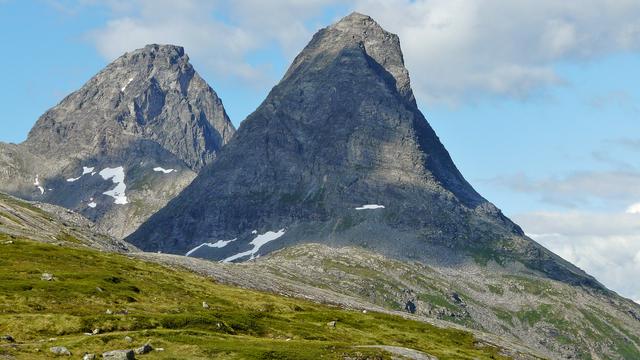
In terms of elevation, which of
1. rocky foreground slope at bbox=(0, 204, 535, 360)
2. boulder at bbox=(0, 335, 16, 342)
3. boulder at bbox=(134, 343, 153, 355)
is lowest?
boulder at bbox=(0, 335, 16, 342)

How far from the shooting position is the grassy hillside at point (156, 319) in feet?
310

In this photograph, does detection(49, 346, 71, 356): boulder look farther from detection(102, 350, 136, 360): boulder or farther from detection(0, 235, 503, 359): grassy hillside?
detection(102, 350, 136, 360): boulder

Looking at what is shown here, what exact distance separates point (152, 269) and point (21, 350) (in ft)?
346

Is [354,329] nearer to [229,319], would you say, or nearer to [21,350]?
[229,319]

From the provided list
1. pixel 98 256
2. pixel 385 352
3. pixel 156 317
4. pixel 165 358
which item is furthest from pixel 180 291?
pixel 165 358

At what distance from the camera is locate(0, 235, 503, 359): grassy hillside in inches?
3718

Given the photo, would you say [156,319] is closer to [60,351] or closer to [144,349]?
[144,349]

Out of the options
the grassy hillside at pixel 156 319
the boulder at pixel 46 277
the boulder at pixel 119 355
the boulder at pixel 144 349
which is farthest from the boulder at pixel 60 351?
the boulder at pixel 46 277

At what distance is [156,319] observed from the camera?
111562mm

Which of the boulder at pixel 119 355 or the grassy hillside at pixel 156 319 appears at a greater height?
the grassy hillside at pixel 156 319

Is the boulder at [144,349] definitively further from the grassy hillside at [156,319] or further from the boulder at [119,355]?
the boulder at [119,355]

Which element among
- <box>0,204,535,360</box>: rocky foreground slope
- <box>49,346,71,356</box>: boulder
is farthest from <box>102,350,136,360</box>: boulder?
<box>49,346,71,356</box>: boulder

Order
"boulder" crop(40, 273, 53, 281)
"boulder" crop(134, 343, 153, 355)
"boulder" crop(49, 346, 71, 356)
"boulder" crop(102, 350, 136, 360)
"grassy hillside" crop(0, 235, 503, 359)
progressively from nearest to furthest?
1. "boulder" crop(102, 350, 136, 360)
2. "boulder" crop(49, 346, 71, 356)
3. "boulder" crop(134, 343, 153, 355)
4. "grassy hillside" crop(0, 235, 503, 359)
5. "boulder" crop(40, 273, 53, 281)

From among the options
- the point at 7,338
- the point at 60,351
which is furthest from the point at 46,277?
the point at 60,351
